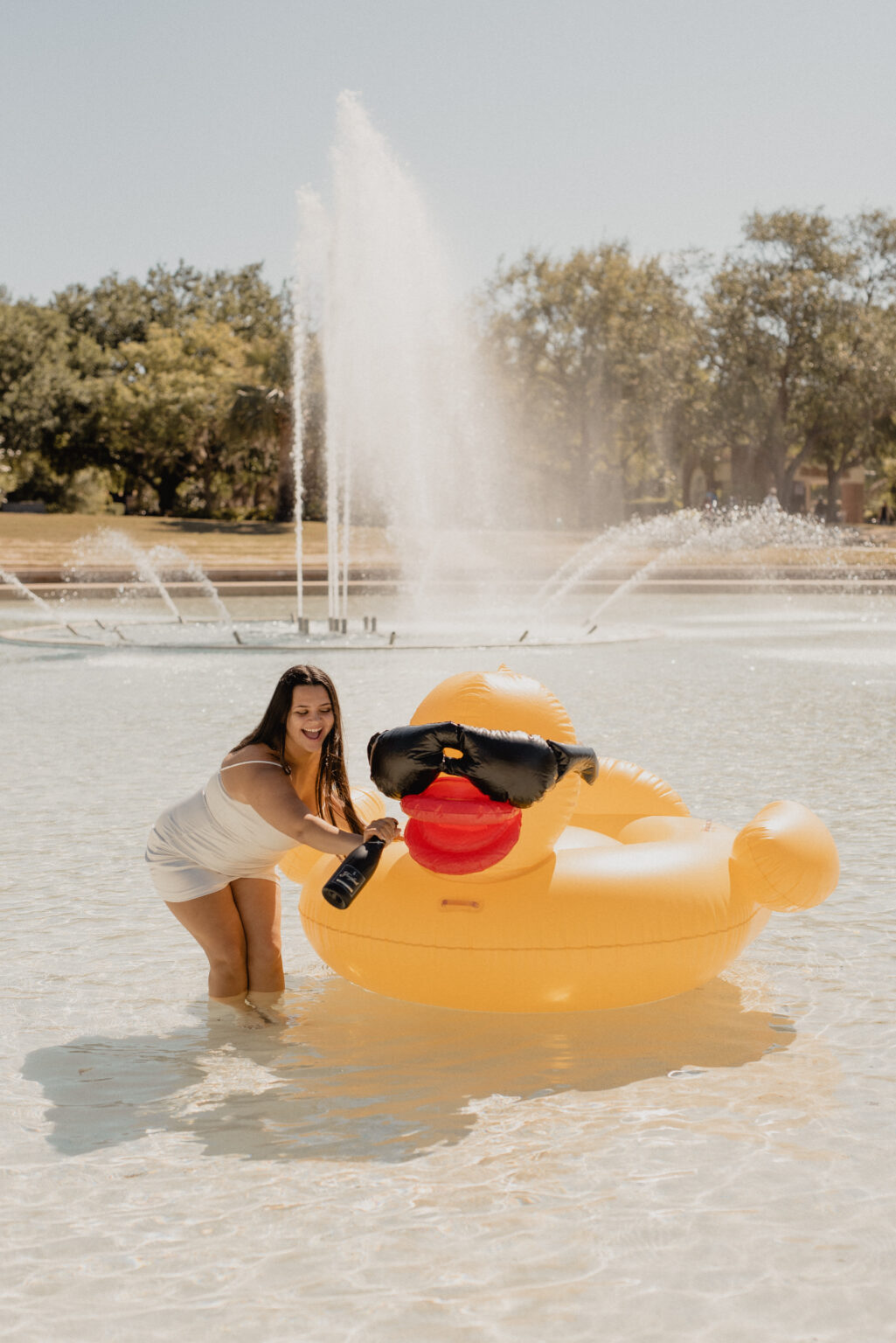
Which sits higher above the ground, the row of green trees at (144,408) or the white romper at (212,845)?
the row of green trees at (144,408)

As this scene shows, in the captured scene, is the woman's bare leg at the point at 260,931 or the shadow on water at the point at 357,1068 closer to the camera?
the shadow on water at the point at 357,1068

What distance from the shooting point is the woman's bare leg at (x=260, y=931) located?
14.8 ft

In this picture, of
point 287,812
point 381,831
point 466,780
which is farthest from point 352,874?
point 466,780

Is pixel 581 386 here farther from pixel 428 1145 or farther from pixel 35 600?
pixel 428 1145

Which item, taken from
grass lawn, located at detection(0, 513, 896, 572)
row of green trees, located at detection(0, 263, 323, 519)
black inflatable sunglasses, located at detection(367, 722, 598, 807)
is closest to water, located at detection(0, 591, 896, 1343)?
black inflatable sunglasses, located at detection(367, 722, 598, 807)

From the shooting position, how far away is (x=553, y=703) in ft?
14.3

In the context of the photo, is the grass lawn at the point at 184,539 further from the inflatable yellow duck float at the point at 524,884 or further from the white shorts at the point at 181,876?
the inflatable yellow duck float at the point at 524,884

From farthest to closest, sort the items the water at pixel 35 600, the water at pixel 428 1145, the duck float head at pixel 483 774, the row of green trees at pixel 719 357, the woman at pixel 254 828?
the row of green trees at pixel 719 357
the water at pixel 35 600
the woman at pixel 254 828
the duck float head at pixel 483 774
the water at pixel 428 1145

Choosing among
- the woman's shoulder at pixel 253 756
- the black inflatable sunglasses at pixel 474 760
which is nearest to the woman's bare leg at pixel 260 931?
the woman's shoulder at pixel 253 756

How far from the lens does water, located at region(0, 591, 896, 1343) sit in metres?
2.81

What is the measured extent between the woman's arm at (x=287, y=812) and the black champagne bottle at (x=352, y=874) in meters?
0.07

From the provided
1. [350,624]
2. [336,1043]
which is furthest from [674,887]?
[350,624]

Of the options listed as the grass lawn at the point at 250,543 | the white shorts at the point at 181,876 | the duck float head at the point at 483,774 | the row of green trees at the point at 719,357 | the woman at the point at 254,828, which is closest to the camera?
the duck float head at the point at 483,774

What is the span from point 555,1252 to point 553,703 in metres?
1.81
